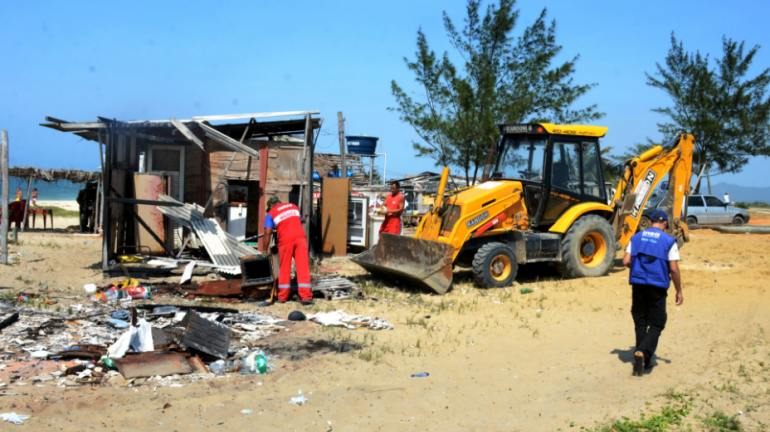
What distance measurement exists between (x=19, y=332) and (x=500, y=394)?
4.93 m

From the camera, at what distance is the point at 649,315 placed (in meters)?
5.53

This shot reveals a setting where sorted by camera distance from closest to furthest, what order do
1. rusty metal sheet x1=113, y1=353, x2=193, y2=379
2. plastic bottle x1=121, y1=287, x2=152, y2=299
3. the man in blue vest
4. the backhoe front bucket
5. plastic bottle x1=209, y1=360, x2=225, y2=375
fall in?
rusty metal sheet x1=113, y1=353, x2=193, y2=379, plastic bottle x1=209, y1=360, x2=225, y2=375, the man in blue vest, plastic bottle x1=121, y1=287, x2=152, y2=299, the backhoe front bucket

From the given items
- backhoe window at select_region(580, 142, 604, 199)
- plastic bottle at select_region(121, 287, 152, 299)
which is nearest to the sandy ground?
plastic bottle at select_region(121, 287, 152, 299)

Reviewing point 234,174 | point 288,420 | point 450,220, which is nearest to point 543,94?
point 450,220

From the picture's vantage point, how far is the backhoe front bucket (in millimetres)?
8875

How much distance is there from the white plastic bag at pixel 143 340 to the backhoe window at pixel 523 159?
6822 mm

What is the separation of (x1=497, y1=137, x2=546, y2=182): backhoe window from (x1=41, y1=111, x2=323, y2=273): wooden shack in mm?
4046

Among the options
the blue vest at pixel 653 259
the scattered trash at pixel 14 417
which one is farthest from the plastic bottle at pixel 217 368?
the blue vest at pixel 653 259

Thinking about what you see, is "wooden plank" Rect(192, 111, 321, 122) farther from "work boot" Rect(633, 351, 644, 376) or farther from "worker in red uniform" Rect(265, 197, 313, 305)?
"work boot" Rect(633, 351, 644, 376)

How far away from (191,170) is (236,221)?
152 cm

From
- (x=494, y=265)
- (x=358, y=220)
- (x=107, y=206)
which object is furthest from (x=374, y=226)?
(x=107, y=206)

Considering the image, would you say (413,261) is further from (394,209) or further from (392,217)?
(392,217)

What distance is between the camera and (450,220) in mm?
9375

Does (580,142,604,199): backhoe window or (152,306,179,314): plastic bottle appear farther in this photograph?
(580,142,604,199): backhoe window
